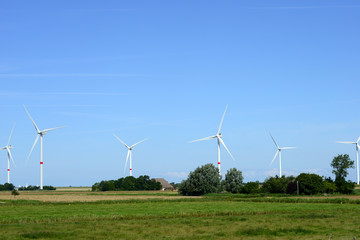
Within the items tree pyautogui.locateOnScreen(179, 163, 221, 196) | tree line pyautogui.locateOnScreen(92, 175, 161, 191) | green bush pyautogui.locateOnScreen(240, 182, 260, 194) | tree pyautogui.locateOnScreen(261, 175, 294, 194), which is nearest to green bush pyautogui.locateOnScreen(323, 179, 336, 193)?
tree pyautogui.locateOnScreen(261, 175, 294, 194)

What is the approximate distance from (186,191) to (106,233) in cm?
9821

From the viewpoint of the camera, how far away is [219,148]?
5684 inches

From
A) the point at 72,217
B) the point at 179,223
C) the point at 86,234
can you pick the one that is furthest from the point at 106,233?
the point at 72,217

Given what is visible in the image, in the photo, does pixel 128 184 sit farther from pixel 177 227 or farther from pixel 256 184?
pixel 177 227

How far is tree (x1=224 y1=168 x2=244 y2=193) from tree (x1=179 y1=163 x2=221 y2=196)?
327 cm

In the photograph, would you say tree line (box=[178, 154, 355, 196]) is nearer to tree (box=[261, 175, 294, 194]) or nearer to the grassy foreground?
tree (box=[261, 175, 294, 194])

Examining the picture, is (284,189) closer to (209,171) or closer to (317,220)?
(209,171)

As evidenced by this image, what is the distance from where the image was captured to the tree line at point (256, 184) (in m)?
122

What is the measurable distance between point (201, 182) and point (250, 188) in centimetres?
1453

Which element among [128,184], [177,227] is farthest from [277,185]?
[177,227]

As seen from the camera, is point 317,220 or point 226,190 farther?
point 226,190

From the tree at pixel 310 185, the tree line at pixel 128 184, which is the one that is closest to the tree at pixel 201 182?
the tree at pixel 310 185

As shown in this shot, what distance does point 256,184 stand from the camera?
451ft

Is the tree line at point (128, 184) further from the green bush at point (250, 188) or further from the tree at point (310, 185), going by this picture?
the tree at point (310, 185)
